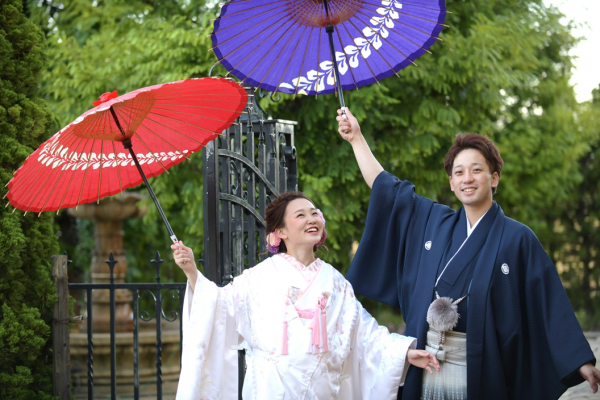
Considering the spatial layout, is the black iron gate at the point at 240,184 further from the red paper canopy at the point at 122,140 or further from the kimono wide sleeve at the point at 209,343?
the red paper canopy at the point at 122,140

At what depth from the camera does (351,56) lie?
2867 mm

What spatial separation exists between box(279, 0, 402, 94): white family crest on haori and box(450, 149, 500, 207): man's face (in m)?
0.68

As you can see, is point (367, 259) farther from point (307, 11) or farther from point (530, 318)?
point (307, 11)

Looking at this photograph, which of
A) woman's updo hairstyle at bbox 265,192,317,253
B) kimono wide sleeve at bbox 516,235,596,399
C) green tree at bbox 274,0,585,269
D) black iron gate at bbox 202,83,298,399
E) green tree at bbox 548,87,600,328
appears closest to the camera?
kimono wide sleeve at bbox 516,235,596,399

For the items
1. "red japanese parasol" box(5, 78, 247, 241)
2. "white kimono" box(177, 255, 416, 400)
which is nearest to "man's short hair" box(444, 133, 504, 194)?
"white kimono" box(177, 255, 416, 400)

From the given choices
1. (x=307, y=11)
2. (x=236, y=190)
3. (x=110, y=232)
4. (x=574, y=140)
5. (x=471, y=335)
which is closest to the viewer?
(x=471, y=335)

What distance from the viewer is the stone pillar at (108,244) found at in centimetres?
676

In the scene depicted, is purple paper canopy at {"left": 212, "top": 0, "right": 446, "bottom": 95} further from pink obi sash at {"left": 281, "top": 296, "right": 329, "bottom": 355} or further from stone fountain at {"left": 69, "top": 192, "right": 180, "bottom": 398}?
stone fountain at {"left": 69, "top": 192, "right": 180, "bottom": 398}

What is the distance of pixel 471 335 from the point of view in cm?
239

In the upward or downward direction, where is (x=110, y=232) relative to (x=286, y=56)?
downward

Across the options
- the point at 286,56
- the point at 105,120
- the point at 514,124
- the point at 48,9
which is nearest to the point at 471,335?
the point at 286,56

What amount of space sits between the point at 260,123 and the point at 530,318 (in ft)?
6.07

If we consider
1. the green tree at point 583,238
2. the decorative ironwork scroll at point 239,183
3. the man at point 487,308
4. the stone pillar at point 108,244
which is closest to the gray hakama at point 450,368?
the man at point 487,308

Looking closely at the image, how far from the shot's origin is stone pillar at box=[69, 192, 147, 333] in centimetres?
676
